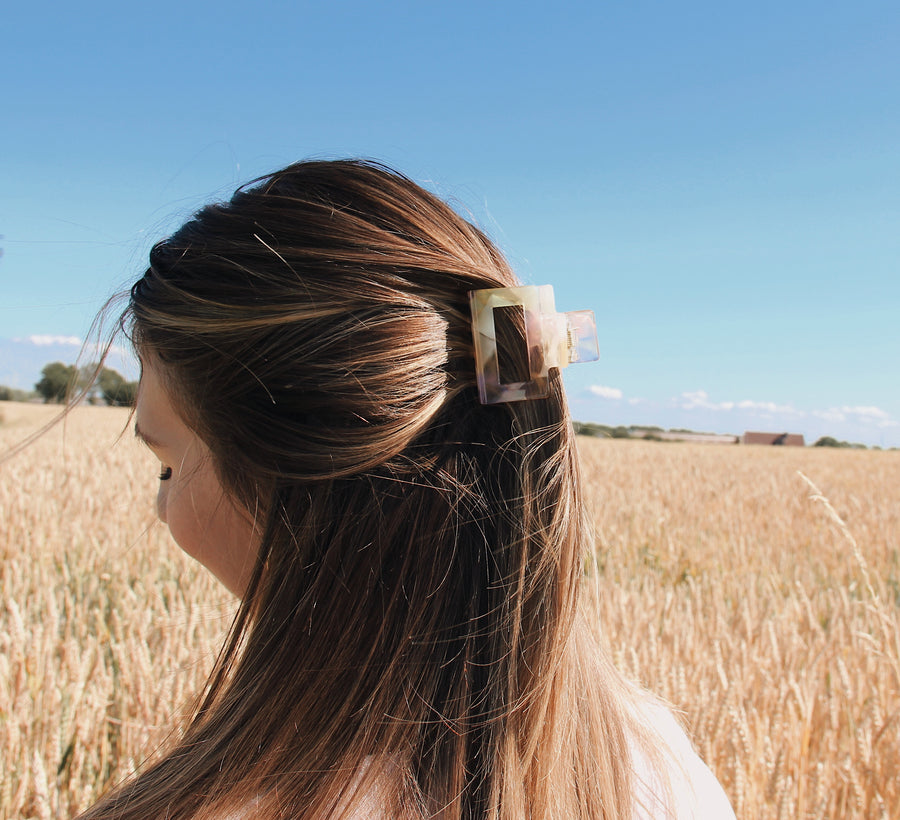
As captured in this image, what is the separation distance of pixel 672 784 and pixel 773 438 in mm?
53293

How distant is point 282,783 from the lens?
74cm

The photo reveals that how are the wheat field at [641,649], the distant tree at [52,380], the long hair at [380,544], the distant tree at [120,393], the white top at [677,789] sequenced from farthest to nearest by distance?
the distant tree at [52,380], the wheat field at [641,649], the distant tree at [120,393], the white top at [677,789], the long hair at [380,544]

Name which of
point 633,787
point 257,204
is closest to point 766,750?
point 633,787

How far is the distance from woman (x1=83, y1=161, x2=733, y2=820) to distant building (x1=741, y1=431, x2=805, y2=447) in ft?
167

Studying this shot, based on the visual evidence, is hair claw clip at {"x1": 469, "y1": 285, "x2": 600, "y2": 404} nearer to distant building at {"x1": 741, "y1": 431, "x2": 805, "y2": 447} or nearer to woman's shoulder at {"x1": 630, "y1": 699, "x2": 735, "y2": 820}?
woman's shoulder at {"x1": 630, "y1": 699, "x2": 735, "y2": 820}

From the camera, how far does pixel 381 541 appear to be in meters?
0.79

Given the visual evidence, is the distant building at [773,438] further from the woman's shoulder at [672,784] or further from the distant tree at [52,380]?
the woman's shoulder at [672,784]

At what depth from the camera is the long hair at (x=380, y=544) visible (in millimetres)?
765

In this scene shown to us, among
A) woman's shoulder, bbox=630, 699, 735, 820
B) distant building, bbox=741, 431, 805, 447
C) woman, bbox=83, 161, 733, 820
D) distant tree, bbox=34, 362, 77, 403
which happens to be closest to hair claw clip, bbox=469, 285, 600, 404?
woman, bbox=83, 161, 733, 820

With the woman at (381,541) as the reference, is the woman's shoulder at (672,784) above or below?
below

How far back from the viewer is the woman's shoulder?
88 centimetres

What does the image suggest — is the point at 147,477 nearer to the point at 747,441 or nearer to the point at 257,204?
the point at 257,204

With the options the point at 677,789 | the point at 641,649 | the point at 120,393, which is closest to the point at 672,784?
the point at 677,789

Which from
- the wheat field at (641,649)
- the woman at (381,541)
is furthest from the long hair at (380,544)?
the wheat field at (641,649)
